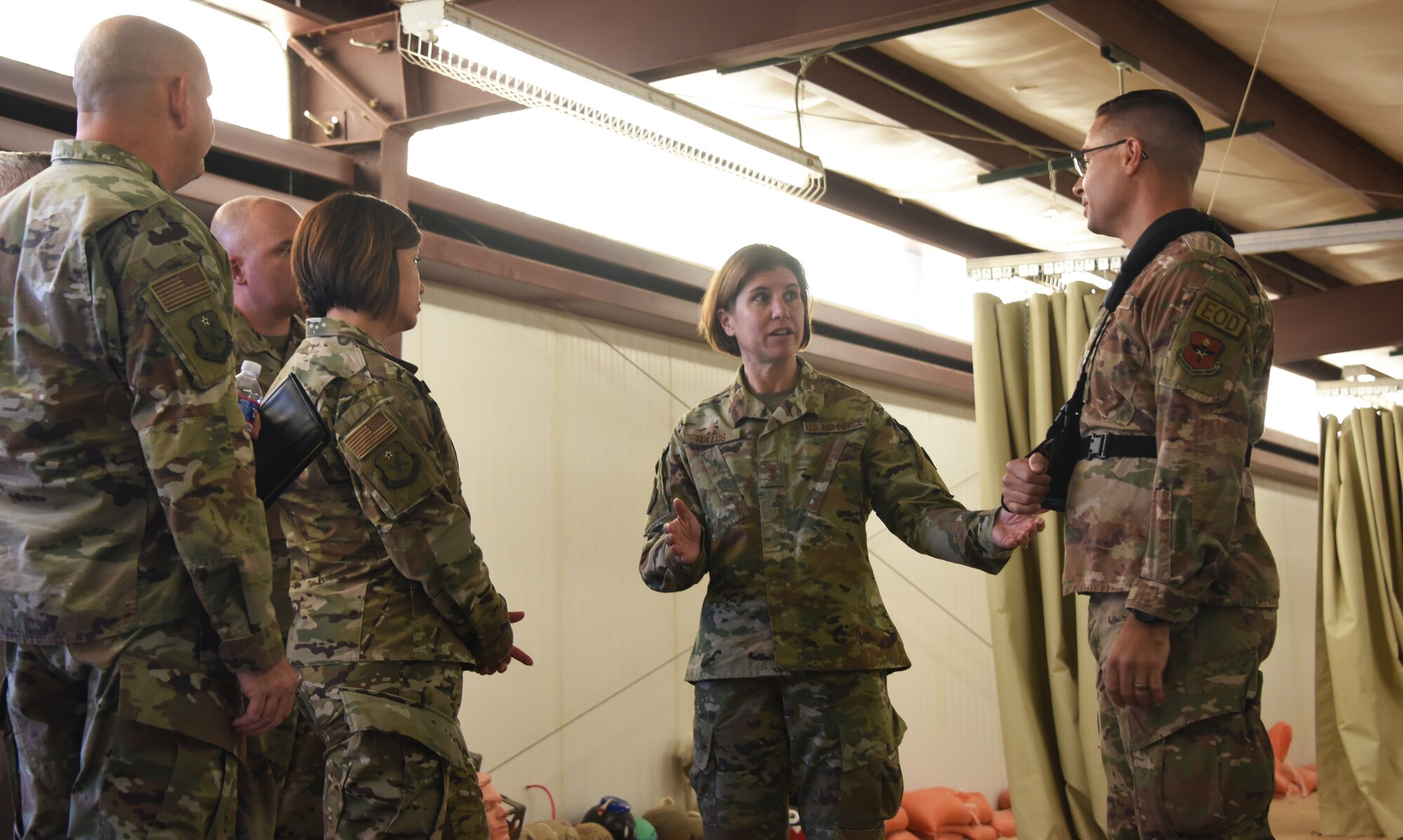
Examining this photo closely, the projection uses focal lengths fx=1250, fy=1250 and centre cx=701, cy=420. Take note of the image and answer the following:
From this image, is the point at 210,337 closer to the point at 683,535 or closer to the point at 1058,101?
the point at 683,535

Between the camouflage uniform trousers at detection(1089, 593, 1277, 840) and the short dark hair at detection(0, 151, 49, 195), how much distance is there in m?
2.04

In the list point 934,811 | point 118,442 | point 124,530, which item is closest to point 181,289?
point 118,442

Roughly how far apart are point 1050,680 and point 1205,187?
2.81 metres

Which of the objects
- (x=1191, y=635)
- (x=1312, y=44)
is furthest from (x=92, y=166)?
(x=1312, y=44)

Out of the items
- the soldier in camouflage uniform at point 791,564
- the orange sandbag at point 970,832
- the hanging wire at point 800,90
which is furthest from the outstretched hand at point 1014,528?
the orange sandbag at point 970,832

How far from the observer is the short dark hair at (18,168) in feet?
7.23

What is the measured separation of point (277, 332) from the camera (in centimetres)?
287

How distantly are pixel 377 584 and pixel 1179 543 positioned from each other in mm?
1313

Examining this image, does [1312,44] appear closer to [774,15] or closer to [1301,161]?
[1301,161]

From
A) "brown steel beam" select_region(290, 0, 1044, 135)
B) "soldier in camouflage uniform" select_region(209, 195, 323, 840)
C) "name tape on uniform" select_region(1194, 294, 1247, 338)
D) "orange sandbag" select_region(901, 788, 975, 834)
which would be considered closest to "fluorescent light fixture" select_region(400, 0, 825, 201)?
"brown steel beam" select_region(290, 0, 1044, 135)

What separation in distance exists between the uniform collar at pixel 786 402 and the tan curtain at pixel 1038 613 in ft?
7.03

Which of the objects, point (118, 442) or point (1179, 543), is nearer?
point (118, 442)

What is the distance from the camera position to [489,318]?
15.5 feet

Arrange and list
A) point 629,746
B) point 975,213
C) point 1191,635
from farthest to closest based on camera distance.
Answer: point 975,213, point 629,746, point 1191,635
